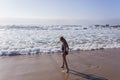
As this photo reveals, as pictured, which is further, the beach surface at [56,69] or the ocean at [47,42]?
the ocean at [47,42]

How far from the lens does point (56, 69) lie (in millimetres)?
8086

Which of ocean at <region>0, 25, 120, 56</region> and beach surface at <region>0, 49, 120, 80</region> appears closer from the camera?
beach surface at <region>0, 49, 120, 80</region>

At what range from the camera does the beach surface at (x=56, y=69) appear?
7.12 metres

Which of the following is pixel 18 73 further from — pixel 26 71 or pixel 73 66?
pixel 73 66

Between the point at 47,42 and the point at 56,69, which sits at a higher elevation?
the point at 47,42

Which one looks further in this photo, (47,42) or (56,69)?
(47,42)

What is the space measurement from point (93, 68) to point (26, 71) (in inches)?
114

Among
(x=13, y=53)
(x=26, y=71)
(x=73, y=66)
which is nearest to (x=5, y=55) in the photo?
(x=13, y=53)

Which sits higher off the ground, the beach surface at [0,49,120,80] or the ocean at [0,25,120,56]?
the ocean at [0,25,120,56]

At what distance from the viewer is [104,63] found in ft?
29.8

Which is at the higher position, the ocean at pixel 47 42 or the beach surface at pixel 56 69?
the ocean at pixel 47 42

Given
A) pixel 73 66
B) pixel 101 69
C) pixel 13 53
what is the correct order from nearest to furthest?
1. pixel 101 69
2. pixel 73 66
3. pixel 13 53

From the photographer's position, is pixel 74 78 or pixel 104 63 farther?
pixel 104 63

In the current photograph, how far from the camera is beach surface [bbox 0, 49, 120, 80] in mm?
7117
